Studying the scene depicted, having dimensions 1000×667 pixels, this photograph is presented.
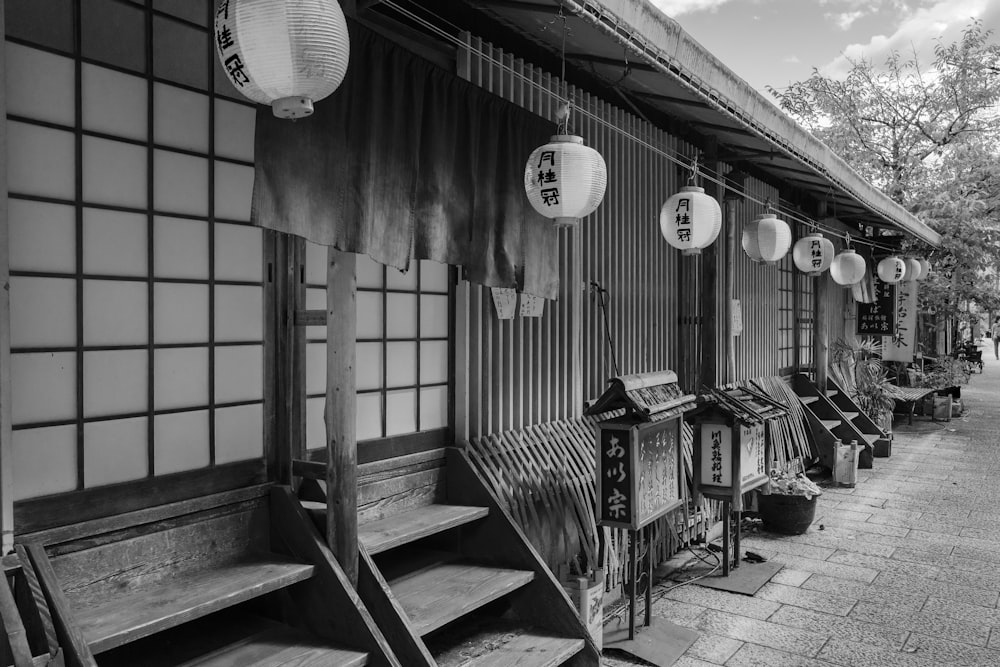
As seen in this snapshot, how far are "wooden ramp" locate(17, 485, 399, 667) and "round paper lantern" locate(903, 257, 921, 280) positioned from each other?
58.8 ft

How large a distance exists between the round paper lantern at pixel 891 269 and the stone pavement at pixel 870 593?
6101mm

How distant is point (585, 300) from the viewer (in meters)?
7.96

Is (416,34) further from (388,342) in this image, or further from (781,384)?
(781,384)

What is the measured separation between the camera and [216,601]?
158 inches

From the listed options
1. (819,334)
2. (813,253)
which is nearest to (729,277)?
(813,253)

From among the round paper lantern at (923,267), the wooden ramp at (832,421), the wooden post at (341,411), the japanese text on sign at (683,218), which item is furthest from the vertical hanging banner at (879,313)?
the wooden post at (341,411)

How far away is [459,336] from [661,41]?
113 inches

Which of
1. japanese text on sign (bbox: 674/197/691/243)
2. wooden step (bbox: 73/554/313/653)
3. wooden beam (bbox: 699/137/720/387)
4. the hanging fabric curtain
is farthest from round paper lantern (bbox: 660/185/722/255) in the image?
wooden step (bbox: 73/554/313/653)

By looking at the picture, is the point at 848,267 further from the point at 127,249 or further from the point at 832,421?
the point at 127,249

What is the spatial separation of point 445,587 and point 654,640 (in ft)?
7.35

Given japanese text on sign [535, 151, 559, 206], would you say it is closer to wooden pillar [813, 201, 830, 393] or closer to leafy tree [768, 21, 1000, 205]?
wooden pillar [813, 201, 830, 393]

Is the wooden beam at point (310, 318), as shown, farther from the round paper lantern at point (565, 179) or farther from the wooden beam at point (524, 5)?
the wooden beam at point (524, 5)

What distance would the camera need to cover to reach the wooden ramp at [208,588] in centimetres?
376

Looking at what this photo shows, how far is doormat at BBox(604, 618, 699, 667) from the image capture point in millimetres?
6230
